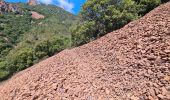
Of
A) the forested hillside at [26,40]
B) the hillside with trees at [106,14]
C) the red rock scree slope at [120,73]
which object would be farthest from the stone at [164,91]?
the forested hillside at [26,40]

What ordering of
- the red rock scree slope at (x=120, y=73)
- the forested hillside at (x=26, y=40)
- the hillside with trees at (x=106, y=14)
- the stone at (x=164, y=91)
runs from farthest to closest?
the forested hillside at (x=26, y=40)
the hillside with trees at (x=106, y=14)
the red rock scree slope at (x=120, y=73)
the stone at (x=164, y=91)

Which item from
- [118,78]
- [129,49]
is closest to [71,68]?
[129,49]

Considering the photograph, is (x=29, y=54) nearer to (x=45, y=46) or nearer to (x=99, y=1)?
(x=45, y=46)

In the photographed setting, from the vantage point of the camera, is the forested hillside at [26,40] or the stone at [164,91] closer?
the stone at [164,91]

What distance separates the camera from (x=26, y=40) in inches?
2250

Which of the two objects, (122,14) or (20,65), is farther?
(20,65)

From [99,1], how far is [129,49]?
10.8 metres

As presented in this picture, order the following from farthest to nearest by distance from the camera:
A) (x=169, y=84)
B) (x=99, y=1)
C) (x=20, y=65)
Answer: (x=20, y=65), (x=99, y=1), (x=169, y=84)

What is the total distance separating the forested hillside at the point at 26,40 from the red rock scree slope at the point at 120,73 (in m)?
20.6

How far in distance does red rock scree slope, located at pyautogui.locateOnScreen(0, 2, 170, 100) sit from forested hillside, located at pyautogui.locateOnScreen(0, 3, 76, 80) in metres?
20.6

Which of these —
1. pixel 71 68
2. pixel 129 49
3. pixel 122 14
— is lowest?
pixel 71 68

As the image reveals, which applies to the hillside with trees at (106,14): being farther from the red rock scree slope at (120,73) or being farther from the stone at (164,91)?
the stone at (164,91)

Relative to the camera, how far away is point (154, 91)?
7918 mm

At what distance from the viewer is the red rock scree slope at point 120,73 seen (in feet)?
28.0
